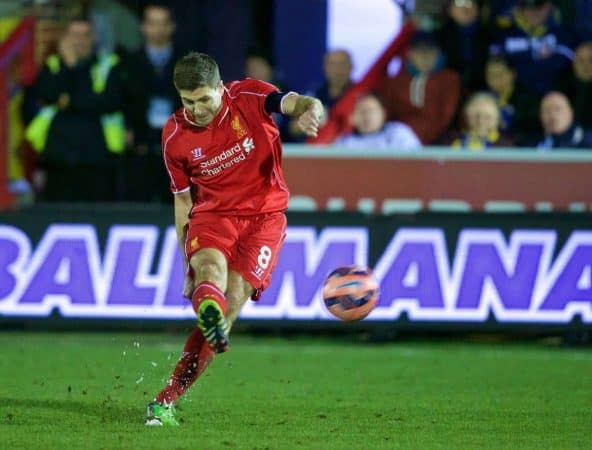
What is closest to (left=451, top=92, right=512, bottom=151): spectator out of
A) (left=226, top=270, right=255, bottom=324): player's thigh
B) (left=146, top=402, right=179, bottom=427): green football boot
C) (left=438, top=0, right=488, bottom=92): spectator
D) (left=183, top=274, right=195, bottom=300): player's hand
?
(left=438, top=0, right=488, bottom=92): spectator

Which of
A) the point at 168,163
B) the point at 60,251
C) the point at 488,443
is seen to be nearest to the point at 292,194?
the point at 60,251

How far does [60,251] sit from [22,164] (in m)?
2.46

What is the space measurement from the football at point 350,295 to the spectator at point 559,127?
5.32 m

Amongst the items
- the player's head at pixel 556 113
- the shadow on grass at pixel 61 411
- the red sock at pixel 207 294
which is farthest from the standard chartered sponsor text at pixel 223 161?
the player's head at pixel 556 113

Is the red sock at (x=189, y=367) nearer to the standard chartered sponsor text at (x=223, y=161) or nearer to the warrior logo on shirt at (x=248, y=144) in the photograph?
the standard chartered sponsor text at (x=223, y=161)

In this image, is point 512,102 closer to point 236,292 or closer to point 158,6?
point 158,6

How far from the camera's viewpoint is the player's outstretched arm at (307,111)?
7473 mm

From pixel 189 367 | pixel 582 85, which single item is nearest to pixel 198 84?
pixel 189 367

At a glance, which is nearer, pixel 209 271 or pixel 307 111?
pixel 307 111

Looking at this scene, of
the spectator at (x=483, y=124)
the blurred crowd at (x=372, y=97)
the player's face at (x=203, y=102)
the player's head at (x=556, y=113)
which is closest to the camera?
the player's face at (x=203, y=102)

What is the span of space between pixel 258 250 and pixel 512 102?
21.9 ft

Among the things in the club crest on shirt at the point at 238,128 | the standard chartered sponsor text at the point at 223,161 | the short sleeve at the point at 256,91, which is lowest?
the standard chartered sponsor text at the point at 223,161

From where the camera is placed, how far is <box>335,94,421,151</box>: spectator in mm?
13805

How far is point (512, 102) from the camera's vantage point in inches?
561
